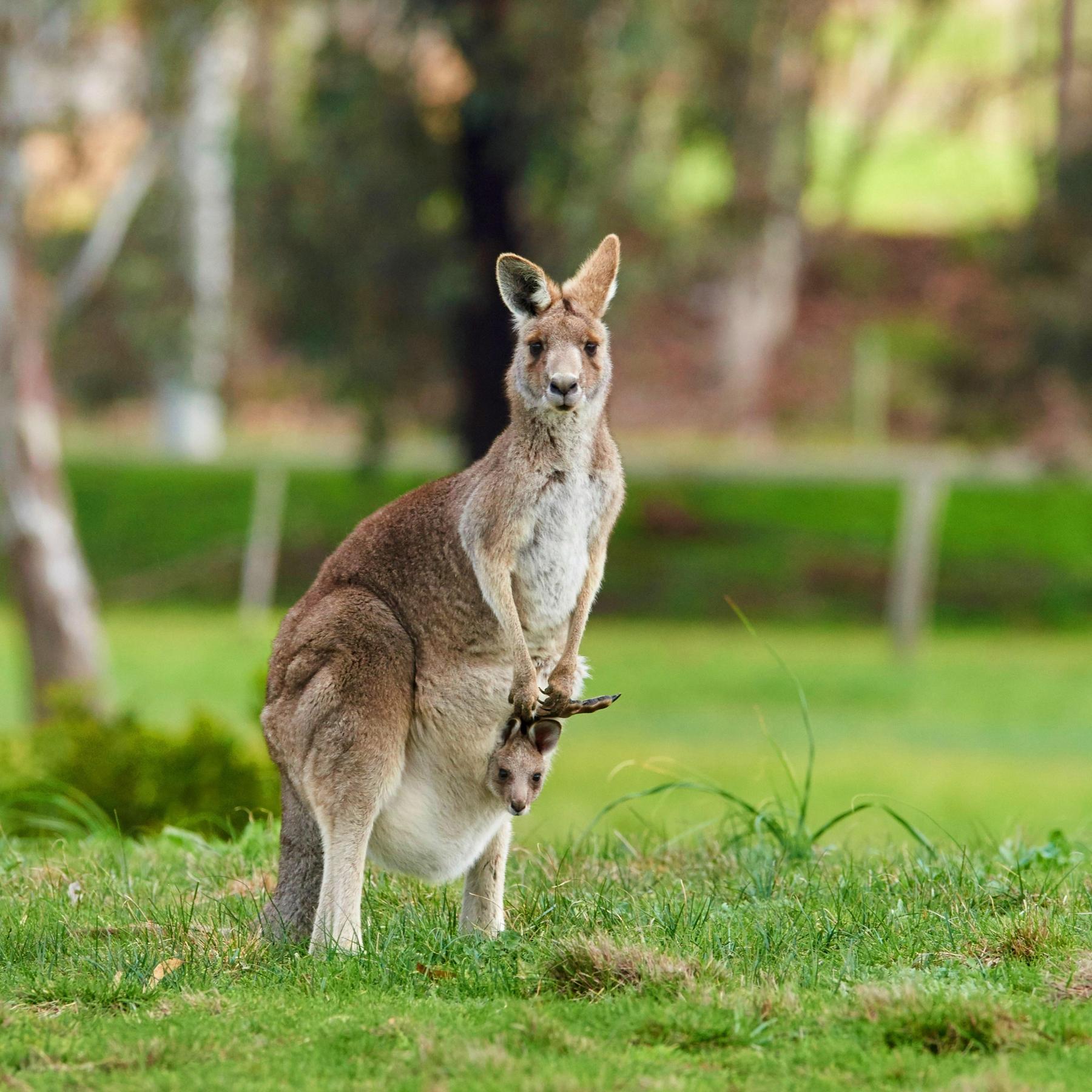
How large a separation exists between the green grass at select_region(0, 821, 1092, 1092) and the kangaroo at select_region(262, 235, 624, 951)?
21 centimetres

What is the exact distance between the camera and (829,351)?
1319 inches

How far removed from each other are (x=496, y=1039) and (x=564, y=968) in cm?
44

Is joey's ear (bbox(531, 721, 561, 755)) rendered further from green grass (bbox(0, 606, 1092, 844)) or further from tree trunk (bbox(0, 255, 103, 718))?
tree trunk (bbox(0, 255, 103, 718))

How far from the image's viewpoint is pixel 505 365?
522 inches

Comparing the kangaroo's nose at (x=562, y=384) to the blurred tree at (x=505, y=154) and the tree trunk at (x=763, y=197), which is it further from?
the tree trunk at (x=763, y=197)

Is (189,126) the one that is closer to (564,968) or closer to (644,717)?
(644,717)

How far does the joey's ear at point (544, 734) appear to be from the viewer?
4090 mm

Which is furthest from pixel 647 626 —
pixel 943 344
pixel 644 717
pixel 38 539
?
pixel 943 344

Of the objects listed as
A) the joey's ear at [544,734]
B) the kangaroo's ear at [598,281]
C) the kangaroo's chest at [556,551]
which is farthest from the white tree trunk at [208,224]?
the joey's ear at [544,734]

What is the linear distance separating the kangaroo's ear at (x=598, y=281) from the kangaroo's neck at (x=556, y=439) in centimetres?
28

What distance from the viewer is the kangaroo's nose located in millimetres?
3928

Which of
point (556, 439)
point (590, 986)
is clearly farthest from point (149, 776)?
point (590, 986)

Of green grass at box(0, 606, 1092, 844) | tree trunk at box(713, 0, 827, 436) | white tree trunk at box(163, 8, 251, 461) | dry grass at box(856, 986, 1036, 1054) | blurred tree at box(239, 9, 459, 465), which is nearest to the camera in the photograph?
dry grass at box(856, 986, 1036, 1054)

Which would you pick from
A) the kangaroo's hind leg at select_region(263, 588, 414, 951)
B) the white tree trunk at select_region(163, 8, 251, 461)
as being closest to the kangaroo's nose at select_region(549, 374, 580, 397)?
the kangaroo's hind leg at select_region(263, 588, 414, 951)
